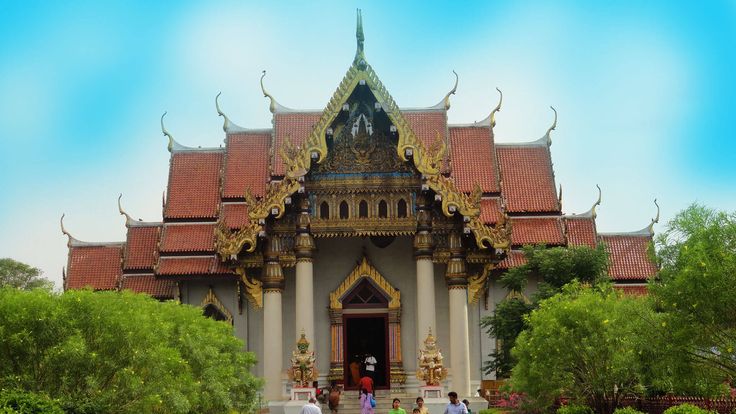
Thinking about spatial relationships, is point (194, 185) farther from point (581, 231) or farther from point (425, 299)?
point (581, 231)

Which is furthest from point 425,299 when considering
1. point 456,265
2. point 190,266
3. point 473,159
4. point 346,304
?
point 473,159

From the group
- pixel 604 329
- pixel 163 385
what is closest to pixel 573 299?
pixel 604 329

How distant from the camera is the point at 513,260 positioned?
1102 inches

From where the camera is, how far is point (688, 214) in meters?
14.1

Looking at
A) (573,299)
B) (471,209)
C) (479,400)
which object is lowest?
(479,400)

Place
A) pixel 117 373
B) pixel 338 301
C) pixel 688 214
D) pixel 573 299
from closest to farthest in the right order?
pixel 688 214 → pixel 117 373 → pixel 573 299 → pixel 338 301

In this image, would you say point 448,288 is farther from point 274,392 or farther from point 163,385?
point 163,385

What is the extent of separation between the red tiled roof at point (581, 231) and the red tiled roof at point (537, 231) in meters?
0.48

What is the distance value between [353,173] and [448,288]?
3614 millimetres

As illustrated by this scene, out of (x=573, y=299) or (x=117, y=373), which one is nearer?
(x=117, y=373)

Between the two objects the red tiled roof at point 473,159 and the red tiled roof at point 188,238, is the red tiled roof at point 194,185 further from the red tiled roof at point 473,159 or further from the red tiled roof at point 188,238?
the red tiled roof at point 473,159

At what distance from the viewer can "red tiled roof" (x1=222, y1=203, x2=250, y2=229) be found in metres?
28.1

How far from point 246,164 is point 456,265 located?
323 inches

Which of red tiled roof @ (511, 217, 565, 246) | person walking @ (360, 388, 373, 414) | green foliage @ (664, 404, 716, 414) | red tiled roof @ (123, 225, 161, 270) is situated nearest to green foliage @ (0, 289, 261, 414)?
person walking @ (360, 388, 373, 414)
